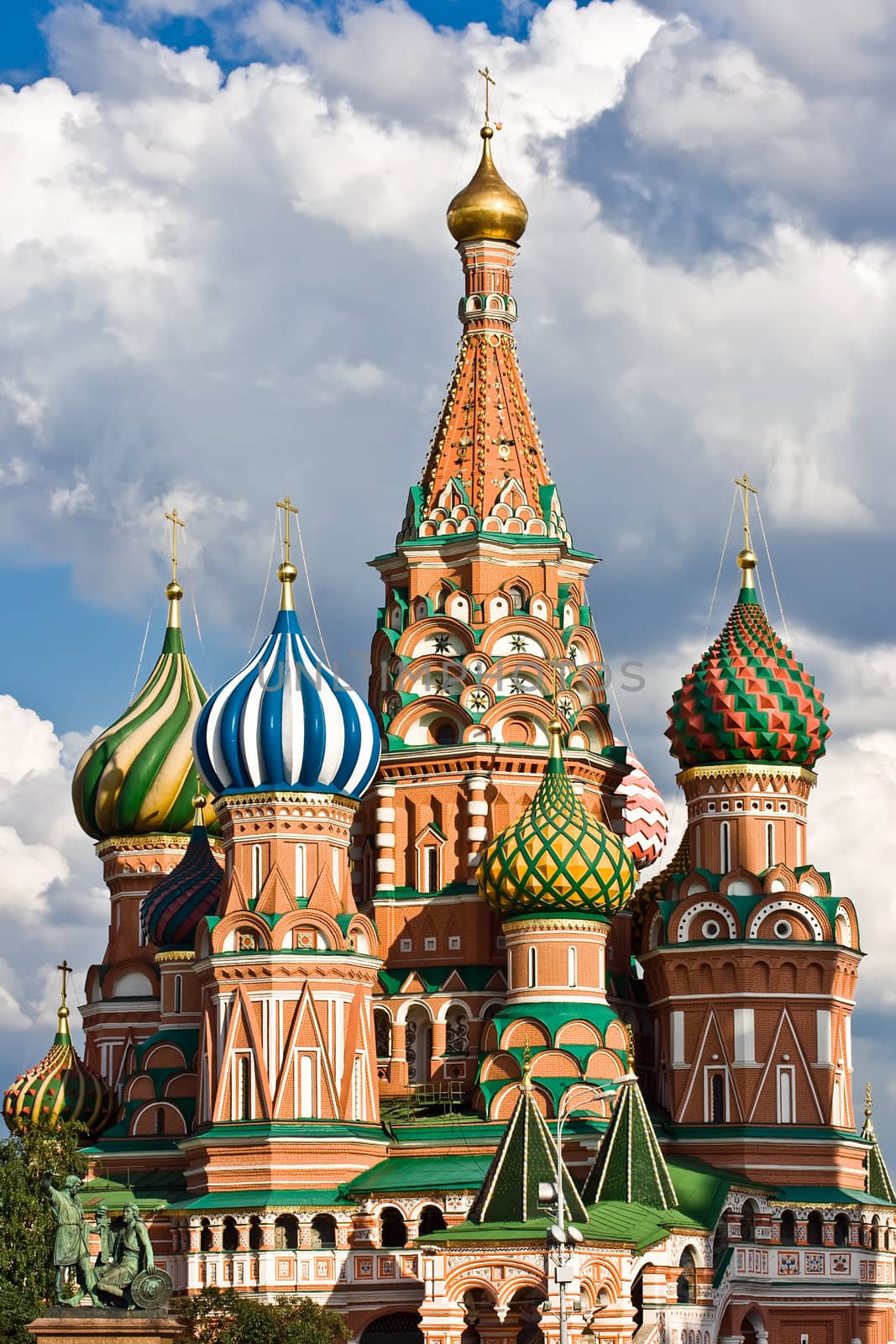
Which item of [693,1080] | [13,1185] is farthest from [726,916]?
[13,1185]

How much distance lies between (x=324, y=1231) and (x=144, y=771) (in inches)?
486

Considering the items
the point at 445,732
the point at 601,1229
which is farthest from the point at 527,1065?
the point at 445,732

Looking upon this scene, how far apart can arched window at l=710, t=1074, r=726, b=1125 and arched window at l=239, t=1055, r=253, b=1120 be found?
790cm

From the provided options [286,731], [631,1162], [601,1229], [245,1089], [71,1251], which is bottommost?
[71,1251]

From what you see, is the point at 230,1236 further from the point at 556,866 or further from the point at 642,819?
the point at 642,819

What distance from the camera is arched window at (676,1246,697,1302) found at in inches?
1880

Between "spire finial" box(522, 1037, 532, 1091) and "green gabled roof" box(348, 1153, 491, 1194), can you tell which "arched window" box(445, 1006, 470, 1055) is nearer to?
"spire finial" box(522, 1037, 532, 1091)

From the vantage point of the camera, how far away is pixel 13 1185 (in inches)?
1865

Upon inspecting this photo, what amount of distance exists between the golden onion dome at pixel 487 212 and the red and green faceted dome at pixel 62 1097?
1735 cm

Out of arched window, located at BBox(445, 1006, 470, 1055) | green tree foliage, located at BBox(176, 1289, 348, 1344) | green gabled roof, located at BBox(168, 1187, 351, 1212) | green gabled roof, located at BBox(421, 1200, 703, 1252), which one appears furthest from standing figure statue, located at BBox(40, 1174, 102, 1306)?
arched window, located at BBox(445, 1006, 470, 1055)

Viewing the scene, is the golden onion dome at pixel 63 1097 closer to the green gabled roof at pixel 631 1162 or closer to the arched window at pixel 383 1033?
the arched window at pixel 383 1033

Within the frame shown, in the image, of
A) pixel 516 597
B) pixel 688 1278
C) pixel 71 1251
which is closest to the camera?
pixel 71 1251

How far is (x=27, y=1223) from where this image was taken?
4722 centimetres

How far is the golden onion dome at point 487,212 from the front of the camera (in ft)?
191
